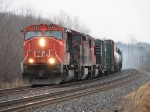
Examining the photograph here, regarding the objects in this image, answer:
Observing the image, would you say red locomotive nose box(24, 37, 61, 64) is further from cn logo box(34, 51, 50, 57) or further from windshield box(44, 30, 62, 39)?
windshield box(44, 30, 62, 39)

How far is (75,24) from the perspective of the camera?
68.4 metres

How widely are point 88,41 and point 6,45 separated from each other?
6409 mm

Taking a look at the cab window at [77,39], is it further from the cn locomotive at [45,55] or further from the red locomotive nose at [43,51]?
the red locomotive nose at [43,51]

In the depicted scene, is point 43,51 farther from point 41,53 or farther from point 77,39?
point 77,39

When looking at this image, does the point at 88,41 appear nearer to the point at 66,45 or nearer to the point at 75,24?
the point at 66,45

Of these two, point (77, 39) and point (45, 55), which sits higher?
point (77, 39)

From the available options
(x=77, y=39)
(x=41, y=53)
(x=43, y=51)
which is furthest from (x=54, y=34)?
(x=77, y=39)

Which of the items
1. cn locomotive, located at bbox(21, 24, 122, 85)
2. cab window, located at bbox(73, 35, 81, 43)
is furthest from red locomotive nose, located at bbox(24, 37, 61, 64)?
cab window, located at bbox(73, 35, 81, 43)

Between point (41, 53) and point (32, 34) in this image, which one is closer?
point (41, 53)

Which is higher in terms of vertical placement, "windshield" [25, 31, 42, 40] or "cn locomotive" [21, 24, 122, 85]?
"windshield" [25, 31, 42, 40]

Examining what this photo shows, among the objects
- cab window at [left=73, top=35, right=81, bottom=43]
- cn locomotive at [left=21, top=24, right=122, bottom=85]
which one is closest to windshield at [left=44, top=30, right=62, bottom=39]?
cn locomotive at [left=21, top=24, right=122, bottom=85]

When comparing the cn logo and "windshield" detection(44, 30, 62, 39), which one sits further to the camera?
"windshield" detection(44, 30, 62, 39)

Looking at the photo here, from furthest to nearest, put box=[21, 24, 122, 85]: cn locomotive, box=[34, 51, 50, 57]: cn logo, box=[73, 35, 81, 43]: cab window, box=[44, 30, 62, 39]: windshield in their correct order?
box=[73, 35, 81, 43]: cab window
box=[44, 30, 62, 39]: windshield
box=[34, 51, 50, 57]: cn logo
box=[21, 24, 122, 85]: cn locomotive

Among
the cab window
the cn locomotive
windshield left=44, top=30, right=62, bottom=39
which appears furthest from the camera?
the cab window
